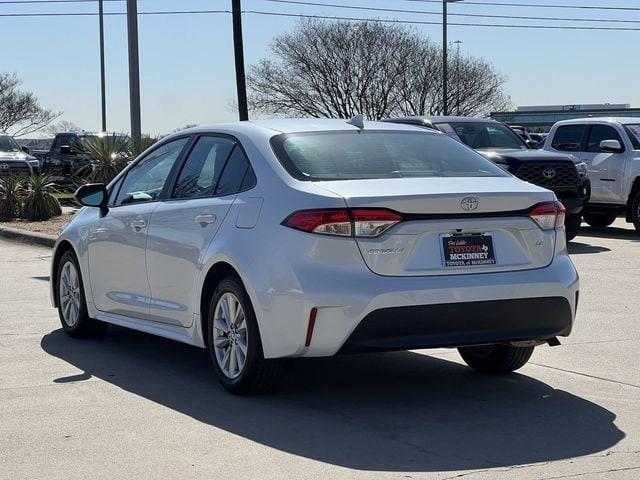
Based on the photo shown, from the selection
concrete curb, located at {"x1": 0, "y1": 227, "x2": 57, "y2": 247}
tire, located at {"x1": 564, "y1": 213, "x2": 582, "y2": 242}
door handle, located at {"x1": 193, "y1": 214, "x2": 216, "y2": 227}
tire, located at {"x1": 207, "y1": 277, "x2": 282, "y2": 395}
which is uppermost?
door handle, located at {"x1": 193, "y1": 214, "x2": 216, "y2": 227}

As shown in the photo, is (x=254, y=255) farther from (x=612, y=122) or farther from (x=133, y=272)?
(x=612, y=122)

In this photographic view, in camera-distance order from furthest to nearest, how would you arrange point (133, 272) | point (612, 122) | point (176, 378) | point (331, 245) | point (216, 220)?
1. point (612, 122)
2. point (133, 272)
3. point (176, 378)
4. point (216, 220)
5. point (331, 245)

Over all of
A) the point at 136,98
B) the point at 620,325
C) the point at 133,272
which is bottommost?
the point at 620,325

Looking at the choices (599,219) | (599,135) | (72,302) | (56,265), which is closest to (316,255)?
(72,302)

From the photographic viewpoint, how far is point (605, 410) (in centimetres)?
669

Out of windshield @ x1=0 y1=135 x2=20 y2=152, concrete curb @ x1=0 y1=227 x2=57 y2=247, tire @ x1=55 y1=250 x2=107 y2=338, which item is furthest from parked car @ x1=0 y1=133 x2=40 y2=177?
tire @ x1=55 y1=250 x2=107 y2=338

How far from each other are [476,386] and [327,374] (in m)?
0.98

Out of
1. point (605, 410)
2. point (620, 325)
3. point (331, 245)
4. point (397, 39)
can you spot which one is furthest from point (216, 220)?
point (397, 39)

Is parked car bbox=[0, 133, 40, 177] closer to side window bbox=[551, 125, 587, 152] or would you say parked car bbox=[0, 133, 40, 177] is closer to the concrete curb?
the concrete curb

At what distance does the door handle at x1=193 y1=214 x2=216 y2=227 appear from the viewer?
23.8 ft

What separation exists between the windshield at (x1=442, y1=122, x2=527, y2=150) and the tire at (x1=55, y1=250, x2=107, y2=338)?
927cm

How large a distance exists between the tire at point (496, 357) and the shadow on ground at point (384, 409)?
99mm

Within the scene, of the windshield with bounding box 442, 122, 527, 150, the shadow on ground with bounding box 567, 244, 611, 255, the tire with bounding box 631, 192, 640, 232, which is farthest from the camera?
the tire with bounding box 631, 192, 640, 232

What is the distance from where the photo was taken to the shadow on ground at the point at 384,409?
5816 millimetres
